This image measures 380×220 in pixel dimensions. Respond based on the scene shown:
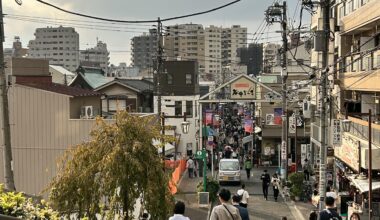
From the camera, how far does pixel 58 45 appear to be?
163625mm

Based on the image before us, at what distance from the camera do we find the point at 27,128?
2575cm

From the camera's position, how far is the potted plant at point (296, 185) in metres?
28.3

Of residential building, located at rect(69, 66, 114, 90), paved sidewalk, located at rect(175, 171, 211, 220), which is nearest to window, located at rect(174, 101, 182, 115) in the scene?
residential building, located at rect(69, 66, 114, 90)

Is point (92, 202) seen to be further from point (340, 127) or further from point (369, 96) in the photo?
point (369, 96)

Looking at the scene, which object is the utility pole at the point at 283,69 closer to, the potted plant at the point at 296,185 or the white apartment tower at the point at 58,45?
the potted plant at the point at 296,185

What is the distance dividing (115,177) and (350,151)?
14.5 m

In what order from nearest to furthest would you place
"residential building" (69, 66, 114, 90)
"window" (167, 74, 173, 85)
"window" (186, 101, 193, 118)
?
"residential building" (69, 66, 114, 90) → "window" (186, 101, 193, 118) → "window" (167, 74, 173, 85)

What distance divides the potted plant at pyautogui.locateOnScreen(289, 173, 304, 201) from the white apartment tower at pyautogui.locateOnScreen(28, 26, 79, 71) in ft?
444

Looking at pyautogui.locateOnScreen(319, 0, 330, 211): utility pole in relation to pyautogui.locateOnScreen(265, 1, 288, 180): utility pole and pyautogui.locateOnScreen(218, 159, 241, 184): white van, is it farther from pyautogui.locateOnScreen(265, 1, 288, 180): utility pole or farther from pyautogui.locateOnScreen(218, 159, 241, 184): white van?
pyautogui.locateOnScreen(218, 159, 241, 184): white van

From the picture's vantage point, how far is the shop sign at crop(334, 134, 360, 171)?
22098 mm

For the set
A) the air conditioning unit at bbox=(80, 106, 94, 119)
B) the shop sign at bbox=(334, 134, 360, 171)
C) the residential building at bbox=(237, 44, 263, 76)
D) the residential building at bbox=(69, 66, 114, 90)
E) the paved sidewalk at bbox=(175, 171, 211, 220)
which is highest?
the residential building at bbox=(237, 44, 263, 76)

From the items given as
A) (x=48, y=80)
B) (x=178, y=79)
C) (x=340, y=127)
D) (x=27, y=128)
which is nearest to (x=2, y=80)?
(x=27, y=128)

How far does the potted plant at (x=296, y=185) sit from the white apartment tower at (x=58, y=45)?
135239mm

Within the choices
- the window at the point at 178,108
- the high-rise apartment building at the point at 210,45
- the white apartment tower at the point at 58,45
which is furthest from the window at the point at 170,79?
the white apartment tower at the point at 58,45
